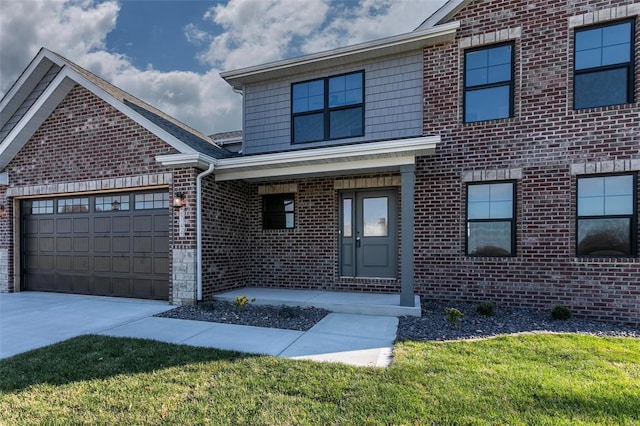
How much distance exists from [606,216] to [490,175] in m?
2.03

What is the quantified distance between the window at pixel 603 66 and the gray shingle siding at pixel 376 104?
2847 mm

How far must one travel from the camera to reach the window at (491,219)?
6.65 meters

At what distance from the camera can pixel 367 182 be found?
25.3ft

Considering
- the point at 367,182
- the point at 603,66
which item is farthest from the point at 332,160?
the point at 603,66

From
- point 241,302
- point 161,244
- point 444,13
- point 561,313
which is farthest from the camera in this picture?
point 161,244

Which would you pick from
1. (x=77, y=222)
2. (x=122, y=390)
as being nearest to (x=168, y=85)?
(x=77, y=222)

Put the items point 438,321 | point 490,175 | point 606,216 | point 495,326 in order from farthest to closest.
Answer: point 490,175, point 606,216, point 438,321, point 495,326

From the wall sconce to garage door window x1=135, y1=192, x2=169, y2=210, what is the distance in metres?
0.63

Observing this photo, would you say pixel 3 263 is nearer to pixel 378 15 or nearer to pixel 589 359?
pixel 378 15

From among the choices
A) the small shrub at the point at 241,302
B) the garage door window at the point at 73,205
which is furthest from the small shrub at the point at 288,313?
the garage door window at the point at 73,205

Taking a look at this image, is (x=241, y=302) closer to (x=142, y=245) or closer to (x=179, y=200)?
(x=179, y=200)

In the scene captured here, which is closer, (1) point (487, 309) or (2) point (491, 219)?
(1) point (487, 309)

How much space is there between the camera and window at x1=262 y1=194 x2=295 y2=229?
8539 millimetres

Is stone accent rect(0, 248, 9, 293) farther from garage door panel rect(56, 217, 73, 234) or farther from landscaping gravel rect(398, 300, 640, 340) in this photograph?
landscaping gravel rect(398, 300, 640, 340)
